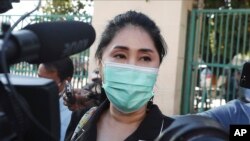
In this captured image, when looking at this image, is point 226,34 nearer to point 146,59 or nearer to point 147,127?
point 146,59

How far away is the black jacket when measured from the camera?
5.82 feet

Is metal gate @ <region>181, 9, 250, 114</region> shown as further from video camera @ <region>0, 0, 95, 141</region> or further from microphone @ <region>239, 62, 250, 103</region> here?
video camera @ <region>0, 0, 95, 141</region>

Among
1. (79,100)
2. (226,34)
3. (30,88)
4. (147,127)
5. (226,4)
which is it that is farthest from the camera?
(226,4)

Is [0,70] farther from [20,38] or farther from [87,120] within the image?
[87,120]

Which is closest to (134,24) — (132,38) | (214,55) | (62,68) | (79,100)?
(132,38)

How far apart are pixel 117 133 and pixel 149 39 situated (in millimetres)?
400

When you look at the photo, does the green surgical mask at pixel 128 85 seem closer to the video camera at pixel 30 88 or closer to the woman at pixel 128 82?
the woman at pixel 128 82

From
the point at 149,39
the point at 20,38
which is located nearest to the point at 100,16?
the point at 149,39

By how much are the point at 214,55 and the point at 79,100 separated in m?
2.94

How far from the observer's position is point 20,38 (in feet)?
3.02

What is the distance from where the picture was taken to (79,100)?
363 centimetres

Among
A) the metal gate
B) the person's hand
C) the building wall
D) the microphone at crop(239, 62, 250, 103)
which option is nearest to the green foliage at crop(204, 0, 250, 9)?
the metal gate

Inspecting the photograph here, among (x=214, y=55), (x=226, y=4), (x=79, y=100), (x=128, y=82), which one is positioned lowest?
(x=79, y=100)

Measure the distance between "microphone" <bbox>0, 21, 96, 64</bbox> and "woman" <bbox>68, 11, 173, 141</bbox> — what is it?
77 cm
